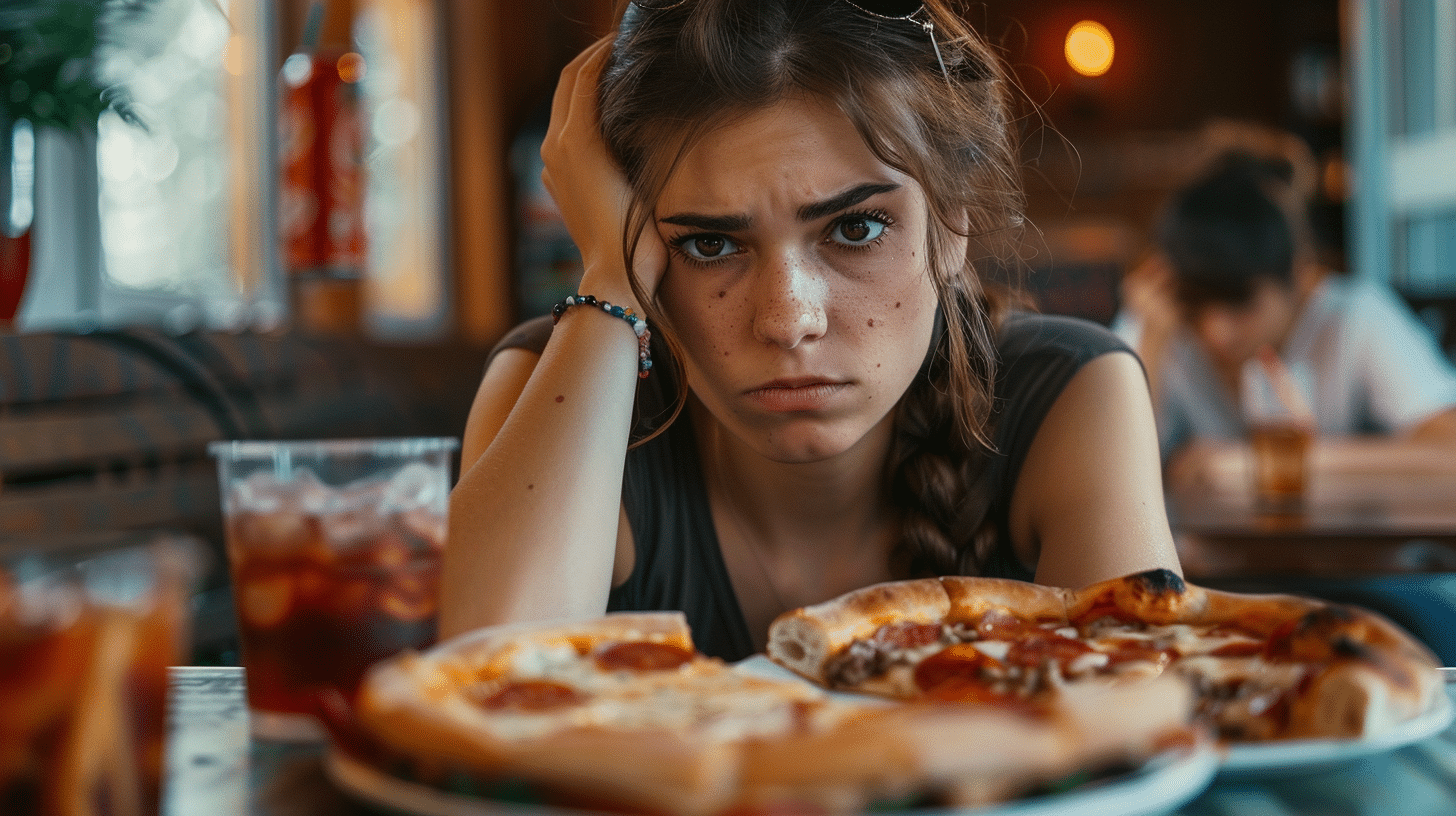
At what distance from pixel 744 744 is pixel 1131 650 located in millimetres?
358

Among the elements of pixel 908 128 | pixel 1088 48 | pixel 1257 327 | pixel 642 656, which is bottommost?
pixel 642 656

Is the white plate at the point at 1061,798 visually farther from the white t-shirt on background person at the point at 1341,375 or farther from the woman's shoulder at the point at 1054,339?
the white t-shirt on background person at the point at 1341,375

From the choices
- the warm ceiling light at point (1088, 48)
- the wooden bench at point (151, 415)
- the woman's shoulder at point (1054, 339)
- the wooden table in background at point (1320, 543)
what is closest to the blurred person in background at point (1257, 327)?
the wooden table in background at point (1320, 543)

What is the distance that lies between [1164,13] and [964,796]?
26.7 ft

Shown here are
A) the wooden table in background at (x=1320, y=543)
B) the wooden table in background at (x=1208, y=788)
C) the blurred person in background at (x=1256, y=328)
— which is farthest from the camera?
the blurred person in background at (x=1256, y=328)

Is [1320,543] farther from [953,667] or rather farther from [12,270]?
[12,270]

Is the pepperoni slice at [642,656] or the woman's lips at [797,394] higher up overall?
the woman's lips at [797,394]

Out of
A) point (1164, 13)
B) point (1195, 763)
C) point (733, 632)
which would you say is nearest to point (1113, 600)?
point (1195, 763)

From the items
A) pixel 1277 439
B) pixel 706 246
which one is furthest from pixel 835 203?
pixel 1277 439

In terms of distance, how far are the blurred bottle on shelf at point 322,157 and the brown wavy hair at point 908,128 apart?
1822 millimetres

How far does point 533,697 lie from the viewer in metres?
0.59

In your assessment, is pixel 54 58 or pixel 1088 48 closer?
pixel 54 58

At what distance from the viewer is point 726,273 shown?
115 centimetres

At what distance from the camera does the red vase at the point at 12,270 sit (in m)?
1.81
